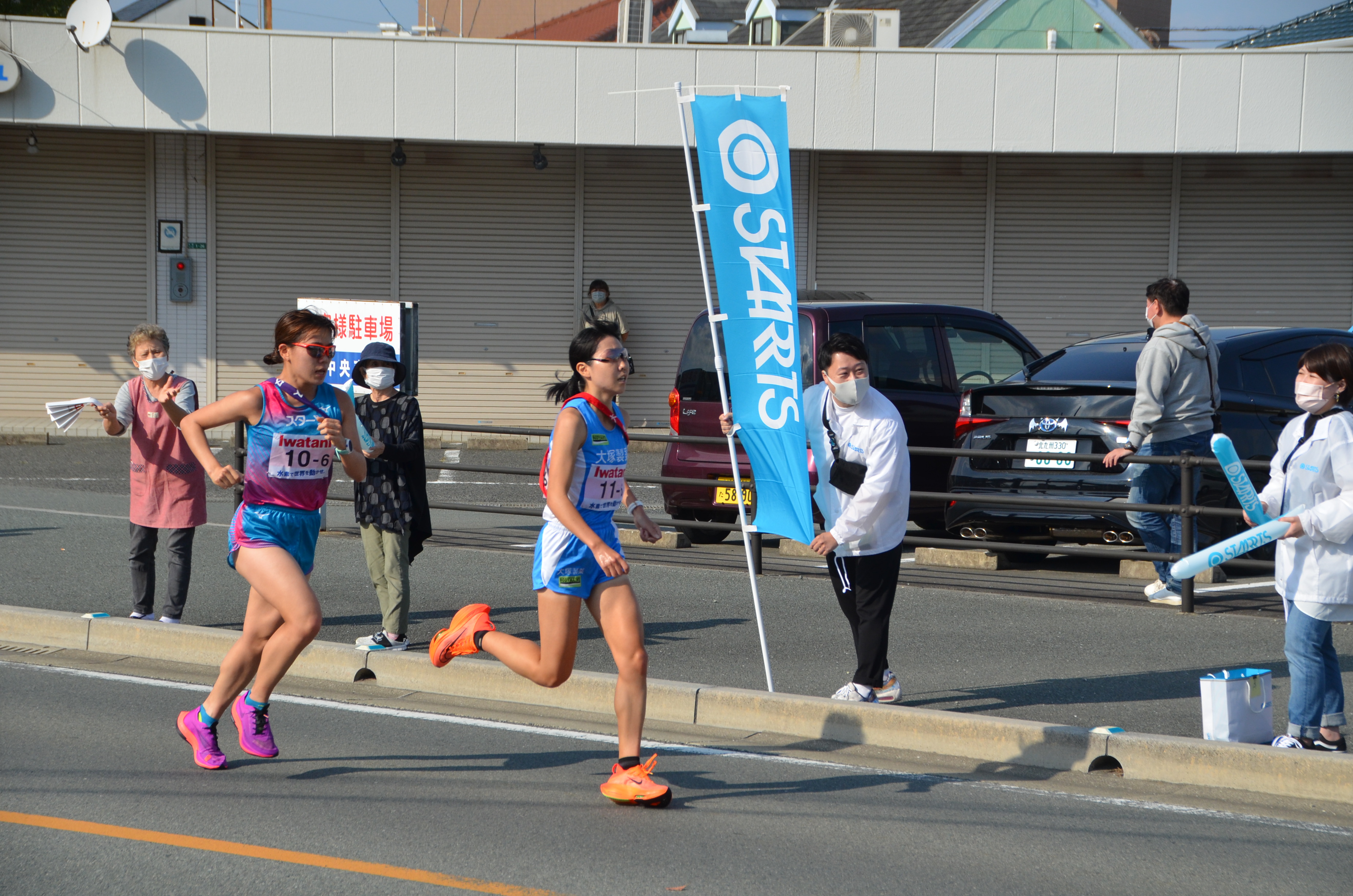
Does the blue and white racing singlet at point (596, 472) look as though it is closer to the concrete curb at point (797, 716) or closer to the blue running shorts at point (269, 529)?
the blue running shorts at point (269, 529)

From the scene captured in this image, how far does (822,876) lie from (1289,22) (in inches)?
1424

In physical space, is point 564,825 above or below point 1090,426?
below

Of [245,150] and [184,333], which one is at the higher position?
[245,150]

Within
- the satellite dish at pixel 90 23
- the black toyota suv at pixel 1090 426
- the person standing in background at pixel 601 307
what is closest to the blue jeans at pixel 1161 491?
the black toyota suv at pixel 1090 426

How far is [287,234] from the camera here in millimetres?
20406

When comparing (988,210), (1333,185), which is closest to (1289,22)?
(1333,185)

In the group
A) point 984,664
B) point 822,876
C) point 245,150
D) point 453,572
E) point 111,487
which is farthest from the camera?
point 245,150

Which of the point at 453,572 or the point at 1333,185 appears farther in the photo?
the point at 1333,185

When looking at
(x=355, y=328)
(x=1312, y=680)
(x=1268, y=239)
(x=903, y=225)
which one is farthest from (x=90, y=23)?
(x=1268, y=239)

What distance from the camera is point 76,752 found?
571 centimetres

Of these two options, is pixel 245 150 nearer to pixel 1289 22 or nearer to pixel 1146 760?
pixel 1146 760

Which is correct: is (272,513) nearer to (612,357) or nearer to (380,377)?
(612,357)

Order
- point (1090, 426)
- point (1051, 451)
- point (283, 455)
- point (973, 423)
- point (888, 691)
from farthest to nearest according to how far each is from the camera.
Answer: point (973, 423) → point (1051, 451) → point (1090, 426) → point (888, 691) → point (283, 455)

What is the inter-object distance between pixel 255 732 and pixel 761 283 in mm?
3105
